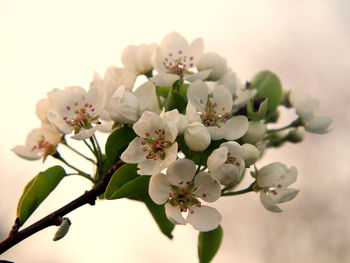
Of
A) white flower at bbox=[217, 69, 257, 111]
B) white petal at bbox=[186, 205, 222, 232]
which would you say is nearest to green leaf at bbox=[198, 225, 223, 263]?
white petal at bbox=[186, 205, 222, 232]

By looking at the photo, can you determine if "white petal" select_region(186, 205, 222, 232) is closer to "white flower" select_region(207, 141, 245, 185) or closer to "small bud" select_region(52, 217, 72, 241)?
"white flower" select_region(207, 141, 245, 185)

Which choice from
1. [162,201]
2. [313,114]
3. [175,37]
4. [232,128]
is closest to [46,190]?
[162,201]

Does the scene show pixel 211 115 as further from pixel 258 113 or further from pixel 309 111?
pixel 309 111

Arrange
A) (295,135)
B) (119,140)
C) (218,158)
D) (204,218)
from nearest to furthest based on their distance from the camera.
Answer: (218,158) < (204,218) < (119,140) < (295,135)

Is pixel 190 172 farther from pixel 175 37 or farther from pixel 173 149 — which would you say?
pixel 175 37

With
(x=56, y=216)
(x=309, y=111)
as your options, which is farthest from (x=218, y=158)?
(x=309, y=111)

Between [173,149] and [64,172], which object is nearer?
[173,149]

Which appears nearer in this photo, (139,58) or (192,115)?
(192,115)

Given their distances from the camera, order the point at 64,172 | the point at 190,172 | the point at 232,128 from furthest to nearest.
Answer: the point at 64,172 < the point at 232,128 < the point at 190,172
